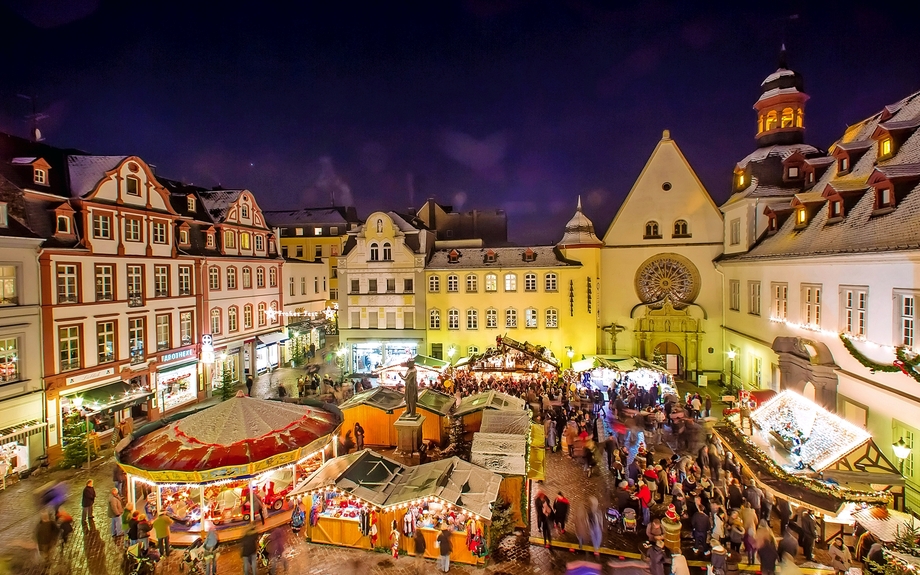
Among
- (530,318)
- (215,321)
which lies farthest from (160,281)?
(530,318)

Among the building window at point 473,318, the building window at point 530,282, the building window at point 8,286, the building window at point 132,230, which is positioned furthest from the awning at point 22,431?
the building window at point 530,282

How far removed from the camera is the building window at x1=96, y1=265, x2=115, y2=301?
2098 centimetres

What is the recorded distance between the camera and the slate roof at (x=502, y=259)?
32259 mm

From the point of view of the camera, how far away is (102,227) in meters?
21.3

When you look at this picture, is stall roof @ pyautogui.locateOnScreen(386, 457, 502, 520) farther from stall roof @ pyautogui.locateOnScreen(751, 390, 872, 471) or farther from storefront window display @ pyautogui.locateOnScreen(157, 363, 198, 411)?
storefront window display @ pyautogui.locateOnScreen(157, 363, 198, 411)

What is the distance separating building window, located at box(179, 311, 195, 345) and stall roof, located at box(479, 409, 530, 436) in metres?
18.6

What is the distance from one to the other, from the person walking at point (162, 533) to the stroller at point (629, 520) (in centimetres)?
1207

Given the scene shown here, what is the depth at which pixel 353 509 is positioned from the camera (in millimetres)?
12328

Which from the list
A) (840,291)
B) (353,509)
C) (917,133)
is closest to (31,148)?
(353,509)

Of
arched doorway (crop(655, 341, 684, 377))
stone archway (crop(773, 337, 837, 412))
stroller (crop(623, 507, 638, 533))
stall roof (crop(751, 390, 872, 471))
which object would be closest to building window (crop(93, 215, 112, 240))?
stroller (crop(623, 507, 638, 533))

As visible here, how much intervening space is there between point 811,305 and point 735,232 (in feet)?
34.9

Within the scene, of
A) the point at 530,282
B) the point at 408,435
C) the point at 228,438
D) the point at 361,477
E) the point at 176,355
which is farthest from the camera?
the point at 530,282

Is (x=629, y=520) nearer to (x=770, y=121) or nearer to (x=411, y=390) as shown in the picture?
(x=411, y=390)

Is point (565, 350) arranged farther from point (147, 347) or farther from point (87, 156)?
point (87, 156)
